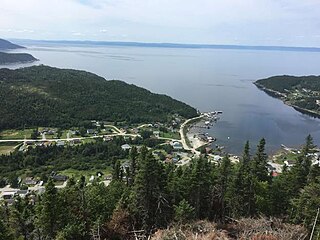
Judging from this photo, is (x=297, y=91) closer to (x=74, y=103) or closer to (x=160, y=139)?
(x=160, y=139)

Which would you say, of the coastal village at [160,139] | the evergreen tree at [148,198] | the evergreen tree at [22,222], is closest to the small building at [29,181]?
the coastal village at [160,139]

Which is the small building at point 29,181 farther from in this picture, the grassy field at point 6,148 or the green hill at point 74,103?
the green hill at point 74,103

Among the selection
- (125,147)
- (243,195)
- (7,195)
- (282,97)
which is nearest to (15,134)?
(125,147)

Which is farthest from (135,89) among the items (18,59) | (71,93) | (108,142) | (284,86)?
(18,59)

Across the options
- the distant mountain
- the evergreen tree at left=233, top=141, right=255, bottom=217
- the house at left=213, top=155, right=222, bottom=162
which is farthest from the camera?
the distant mountain

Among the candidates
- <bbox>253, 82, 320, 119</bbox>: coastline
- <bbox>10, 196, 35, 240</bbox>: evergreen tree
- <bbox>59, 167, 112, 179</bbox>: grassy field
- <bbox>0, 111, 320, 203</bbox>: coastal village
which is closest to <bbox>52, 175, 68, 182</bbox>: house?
<bbox>0, 111, 320, 203</bbox>: coastal village

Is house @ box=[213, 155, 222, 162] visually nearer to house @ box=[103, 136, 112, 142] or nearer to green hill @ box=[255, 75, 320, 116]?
house @ box=[103, 136, 112, 142]
